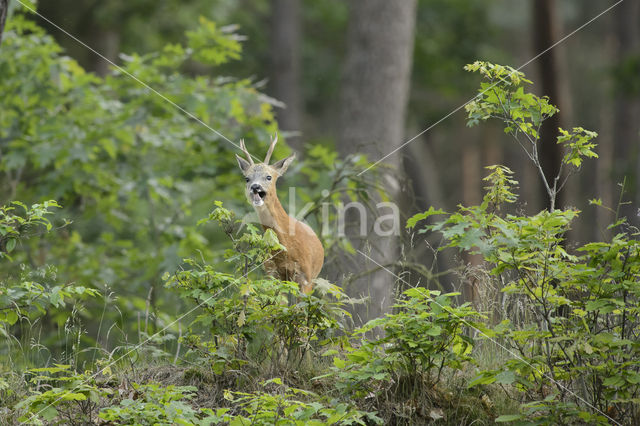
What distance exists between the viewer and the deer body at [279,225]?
4.74 metres

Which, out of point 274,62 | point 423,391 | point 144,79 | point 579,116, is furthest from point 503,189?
point 579,116

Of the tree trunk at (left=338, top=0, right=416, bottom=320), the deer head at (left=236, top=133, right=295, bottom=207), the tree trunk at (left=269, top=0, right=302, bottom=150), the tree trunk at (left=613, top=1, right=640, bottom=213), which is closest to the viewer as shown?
the deer head at (left=236, top=133, right=295, bottom=207)

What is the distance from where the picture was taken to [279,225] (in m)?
4.99

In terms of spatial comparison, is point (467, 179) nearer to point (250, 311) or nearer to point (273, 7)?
point (273, 7)

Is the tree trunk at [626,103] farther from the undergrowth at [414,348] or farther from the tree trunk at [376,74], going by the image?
the undergrowth at [414,348]

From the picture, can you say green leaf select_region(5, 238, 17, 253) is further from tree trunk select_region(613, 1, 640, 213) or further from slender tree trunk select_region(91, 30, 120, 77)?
tree trunk select_region(613, 1, 640, 213)

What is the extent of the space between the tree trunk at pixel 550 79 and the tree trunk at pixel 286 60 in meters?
5.47

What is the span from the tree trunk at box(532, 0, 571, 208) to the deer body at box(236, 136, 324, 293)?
8500 millimetres

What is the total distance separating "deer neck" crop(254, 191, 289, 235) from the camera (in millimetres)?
4883

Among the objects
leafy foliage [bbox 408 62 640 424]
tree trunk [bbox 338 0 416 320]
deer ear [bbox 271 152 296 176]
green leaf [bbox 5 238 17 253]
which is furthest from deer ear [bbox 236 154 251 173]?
tree trunk [bbox 338 0 416 320]

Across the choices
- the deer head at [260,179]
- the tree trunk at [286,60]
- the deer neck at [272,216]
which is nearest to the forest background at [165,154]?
the deer head at [260,179]

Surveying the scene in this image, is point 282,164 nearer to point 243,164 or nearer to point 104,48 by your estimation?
point 243,164

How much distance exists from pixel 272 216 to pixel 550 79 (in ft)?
36.0

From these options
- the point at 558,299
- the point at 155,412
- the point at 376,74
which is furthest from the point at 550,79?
the point at 155,412
